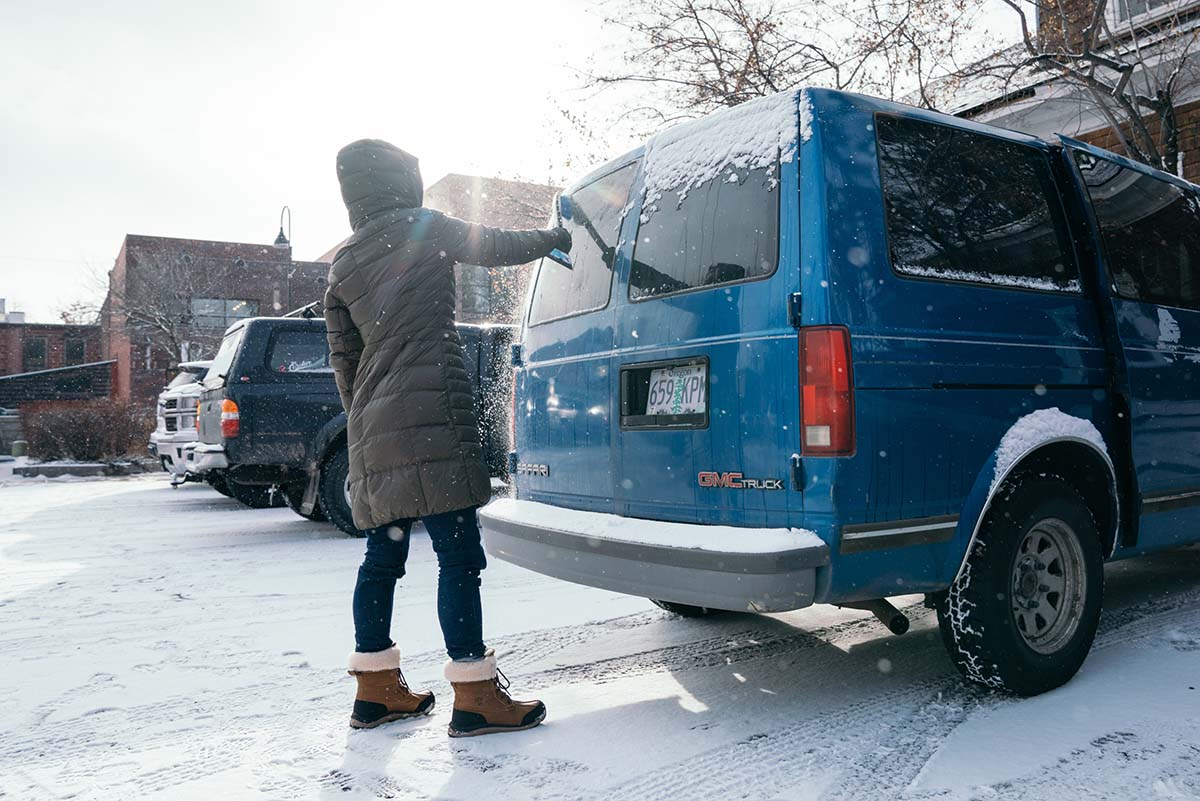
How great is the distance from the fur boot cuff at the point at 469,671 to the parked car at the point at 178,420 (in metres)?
8.36

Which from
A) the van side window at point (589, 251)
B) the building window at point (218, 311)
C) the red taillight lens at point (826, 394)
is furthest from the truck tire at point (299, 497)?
the building window at point (218, 311)

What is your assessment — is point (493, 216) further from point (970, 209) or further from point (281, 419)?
point (970, 209)

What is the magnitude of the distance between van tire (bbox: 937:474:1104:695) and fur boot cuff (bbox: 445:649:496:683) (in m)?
1.58

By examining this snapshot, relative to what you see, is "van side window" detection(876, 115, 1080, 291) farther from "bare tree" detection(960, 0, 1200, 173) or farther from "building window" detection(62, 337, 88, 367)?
"building window" detection(62, 337, 88, 367)

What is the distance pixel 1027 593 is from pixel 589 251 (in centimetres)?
215

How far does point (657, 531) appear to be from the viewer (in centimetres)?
308

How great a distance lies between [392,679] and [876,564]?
1686mm

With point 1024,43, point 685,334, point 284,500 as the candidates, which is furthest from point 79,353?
point 685,334

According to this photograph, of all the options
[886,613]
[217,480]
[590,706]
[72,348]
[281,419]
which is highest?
[72,348]

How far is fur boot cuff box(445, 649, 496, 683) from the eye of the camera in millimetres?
3002

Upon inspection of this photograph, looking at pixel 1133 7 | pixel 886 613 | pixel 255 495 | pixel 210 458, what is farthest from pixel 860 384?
pixel 1133 7

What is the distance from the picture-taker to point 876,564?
281 cm

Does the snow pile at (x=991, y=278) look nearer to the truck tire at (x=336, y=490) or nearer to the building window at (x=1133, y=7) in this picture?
the truck tire at (x=336, y=490)

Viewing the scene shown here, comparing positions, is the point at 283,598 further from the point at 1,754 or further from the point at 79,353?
the point at 79,353
